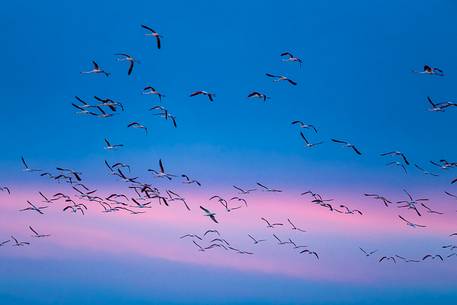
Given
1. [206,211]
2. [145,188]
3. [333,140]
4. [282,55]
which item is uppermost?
[282,55]

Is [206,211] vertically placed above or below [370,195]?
below

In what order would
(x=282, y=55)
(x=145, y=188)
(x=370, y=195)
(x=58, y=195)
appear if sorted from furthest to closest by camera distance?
(x=58, y=195)
(x=370, y=195)
(x=145, y=188)
(x=282, y=55)

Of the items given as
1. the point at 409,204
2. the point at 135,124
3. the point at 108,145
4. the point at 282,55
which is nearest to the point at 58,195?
the point at 108,145

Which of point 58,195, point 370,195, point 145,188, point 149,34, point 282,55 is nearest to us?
point 149,34

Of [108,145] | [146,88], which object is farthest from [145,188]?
[146,88]

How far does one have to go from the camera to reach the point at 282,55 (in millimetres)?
40656

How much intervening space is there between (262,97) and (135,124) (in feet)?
27.2

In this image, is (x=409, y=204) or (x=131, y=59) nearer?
(x=131, y=59)

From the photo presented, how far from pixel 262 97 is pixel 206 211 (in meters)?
8.18

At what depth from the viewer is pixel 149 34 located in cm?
3662

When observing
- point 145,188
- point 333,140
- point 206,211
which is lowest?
point 206,211

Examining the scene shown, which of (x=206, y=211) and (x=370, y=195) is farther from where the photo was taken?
(x=370, y=195)

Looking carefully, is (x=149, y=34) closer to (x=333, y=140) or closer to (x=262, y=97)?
(x=262, y=97)

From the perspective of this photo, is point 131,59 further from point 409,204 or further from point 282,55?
point 409,204
